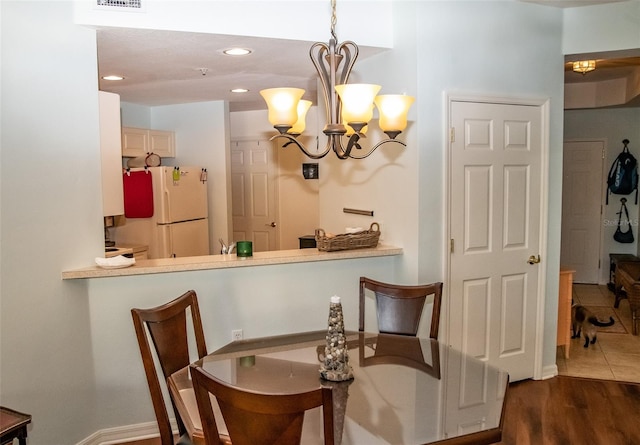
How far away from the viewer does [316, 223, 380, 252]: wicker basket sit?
327 cm

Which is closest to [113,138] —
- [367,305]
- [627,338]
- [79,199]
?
[79,199]

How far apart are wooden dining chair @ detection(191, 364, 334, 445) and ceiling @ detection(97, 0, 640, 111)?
226 centimetres

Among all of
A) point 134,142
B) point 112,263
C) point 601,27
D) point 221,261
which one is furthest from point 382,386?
point 134,142

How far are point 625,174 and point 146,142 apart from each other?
582cm

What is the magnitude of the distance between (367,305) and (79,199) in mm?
1888

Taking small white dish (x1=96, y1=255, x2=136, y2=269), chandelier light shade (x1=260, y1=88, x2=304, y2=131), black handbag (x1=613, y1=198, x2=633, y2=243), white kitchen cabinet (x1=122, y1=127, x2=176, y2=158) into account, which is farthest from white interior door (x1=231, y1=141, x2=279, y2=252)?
chandelier light shade (x1=260, y1=88, x2=304, y2=131)

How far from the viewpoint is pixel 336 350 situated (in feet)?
6.43

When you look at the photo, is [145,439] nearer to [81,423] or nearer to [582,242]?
[81,423]

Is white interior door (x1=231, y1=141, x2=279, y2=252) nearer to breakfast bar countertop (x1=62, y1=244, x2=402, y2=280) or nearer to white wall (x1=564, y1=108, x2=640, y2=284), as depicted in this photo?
breakfast bar countertop (x1=62, y1=244, x2=402, y2=280)

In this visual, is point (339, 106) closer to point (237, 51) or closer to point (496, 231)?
point (237, 51)

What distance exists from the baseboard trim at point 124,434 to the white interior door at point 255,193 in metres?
3.87

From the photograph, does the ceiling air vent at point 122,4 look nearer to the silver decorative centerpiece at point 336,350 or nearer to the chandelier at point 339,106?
the chandelier at point 339,106

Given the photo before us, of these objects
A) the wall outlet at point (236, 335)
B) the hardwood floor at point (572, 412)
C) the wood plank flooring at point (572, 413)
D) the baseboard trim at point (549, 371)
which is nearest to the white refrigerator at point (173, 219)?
the wall outlet at point (236, 335)

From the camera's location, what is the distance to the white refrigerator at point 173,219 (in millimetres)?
5055
